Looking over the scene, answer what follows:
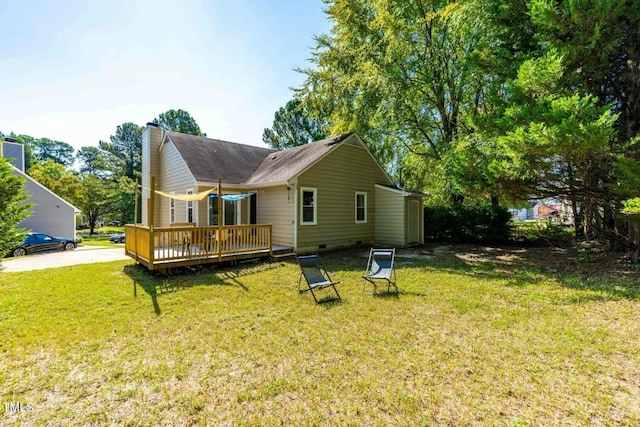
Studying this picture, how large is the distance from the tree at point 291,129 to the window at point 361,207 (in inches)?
698

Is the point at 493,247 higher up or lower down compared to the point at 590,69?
lower down

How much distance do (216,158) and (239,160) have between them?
1236 millimetres

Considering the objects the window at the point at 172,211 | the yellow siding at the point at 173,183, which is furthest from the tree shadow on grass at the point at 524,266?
the window at the point at 172,211

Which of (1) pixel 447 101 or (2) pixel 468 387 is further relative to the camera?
(1) pixel 447 101

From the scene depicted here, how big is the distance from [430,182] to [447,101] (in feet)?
15.3

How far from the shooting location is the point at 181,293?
6.30 m

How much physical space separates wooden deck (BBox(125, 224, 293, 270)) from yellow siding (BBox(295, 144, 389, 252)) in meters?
1.93

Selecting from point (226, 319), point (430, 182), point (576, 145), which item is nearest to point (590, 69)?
point (576, 145)

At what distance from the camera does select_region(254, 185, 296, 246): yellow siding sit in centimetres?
1108

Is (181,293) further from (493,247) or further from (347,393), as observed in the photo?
(493,247)

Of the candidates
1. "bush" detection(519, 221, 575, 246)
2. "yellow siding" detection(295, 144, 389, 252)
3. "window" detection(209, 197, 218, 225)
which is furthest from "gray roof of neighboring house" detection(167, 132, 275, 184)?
"bush" detection(519, 221, 575, 246)

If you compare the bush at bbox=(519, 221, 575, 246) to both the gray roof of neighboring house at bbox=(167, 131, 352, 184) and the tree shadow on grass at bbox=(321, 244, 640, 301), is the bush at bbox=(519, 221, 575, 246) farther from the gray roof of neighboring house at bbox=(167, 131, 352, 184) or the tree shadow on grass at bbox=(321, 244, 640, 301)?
the gray roof of neighboring house at bbox=(167, 131, 352, 184)

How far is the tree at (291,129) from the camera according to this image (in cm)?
3033

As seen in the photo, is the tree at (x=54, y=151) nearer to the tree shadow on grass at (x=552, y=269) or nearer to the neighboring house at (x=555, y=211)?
the tree shadow on grass at (x=552, y=269)
